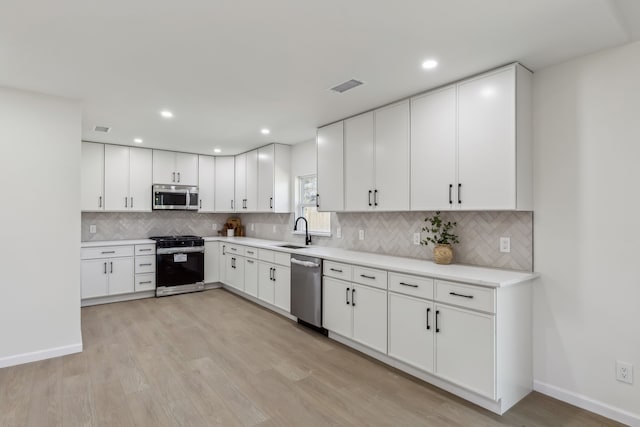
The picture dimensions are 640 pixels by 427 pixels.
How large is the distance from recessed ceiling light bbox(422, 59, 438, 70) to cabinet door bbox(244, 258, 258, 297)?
3.46m

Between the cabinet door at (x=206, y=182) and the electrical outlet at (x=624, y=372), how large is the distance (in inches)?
230

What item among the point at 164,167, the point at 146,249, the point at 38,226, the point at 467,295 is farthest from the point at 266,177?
the point at 467,295

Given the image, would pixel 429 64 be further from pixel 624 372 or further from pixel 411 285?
pixel 624 372

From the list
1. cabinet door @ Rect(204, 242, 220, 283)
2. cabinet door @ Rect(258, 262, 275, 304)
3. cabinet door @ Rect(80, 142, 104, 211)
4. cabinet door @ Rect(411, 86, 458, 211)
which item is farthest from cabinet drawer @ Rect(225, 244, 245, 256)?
cabinet door @ Rect(411, 86, 458, 211)

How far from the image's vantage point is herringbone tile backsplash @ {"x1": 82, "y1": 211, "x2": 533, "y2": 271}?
278 centimetres

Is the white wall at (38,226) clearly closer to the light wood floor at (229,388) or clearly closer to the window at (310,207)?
the light wood floor at (229,388)

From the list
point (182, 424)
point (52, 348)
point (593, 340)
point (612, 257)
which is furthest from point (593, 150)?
point (52, 348)

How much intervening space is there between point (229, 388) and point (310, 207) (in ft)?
9.79

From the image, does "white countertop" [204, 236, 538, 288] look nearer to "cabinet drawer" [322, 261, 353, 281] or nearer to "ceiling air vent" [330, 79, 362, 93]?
"cabinet drawer" [322, 261, 353, 281]

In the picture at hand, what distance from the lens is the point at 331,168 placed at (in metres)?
4.10

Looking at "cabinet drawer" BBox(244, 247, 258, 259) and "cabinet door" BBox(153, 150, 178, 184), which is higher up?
"cabinet door" BBox(153, 150, 178, 184)

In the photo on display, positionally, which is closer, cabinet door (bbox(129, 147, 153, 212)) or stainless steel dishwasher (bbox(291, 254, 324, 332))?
stainless steel dishwasher (bbox(291, 254, 324, 332))

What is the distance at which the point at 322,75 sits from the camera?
279 cm

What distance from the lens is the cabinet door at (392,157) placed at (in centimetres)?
325
